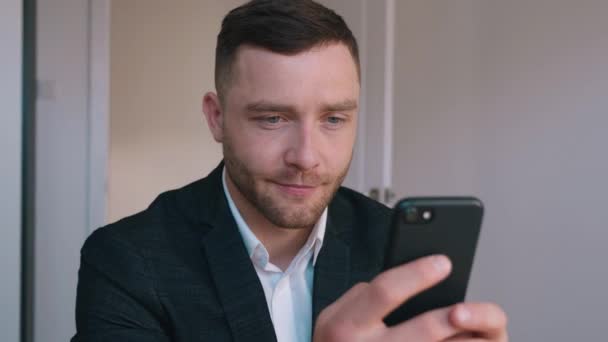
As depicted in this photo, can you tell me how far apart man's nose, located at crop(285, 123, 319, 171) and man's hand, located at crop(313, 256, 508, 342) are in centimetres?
37

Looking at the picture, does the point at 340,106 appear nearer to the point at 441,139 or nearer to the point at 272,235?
the point at 272,235

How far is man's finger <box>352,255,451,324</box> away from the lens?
1.64 feet

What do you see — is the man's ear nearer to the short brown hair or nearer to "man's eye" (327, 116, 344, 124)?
the short brown hair

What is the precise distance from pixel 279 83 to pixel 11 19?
107cm

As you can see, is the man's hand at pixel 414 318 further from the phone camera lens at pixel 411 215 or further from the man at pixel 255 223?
the man at pixel 255 223

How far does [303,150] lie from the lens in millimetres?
880

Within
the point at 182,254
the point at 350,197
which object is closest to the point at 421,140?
the point at 350,197

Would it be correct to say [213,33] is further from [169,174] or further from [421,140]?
[421,140]

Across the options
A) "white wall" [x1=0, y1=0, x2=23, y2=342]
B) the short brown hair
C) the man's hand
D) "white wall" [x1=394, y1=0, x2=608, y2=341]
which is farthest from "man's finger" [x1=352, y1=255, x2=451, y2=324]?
"white wall" [x1=394, y1=0, x2=608, y2=341]

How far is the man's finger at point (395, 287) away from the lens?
19.7 inches

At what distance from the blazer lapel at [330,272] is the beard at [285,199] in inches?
2.9

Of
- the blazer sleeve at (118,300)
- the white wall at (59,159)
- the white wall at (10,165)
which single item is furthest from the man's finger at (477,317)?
the white wall at (59,159)

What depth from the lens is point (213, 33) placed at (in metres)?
3.52

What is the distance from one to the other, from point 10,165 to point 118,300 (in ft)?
3.11
